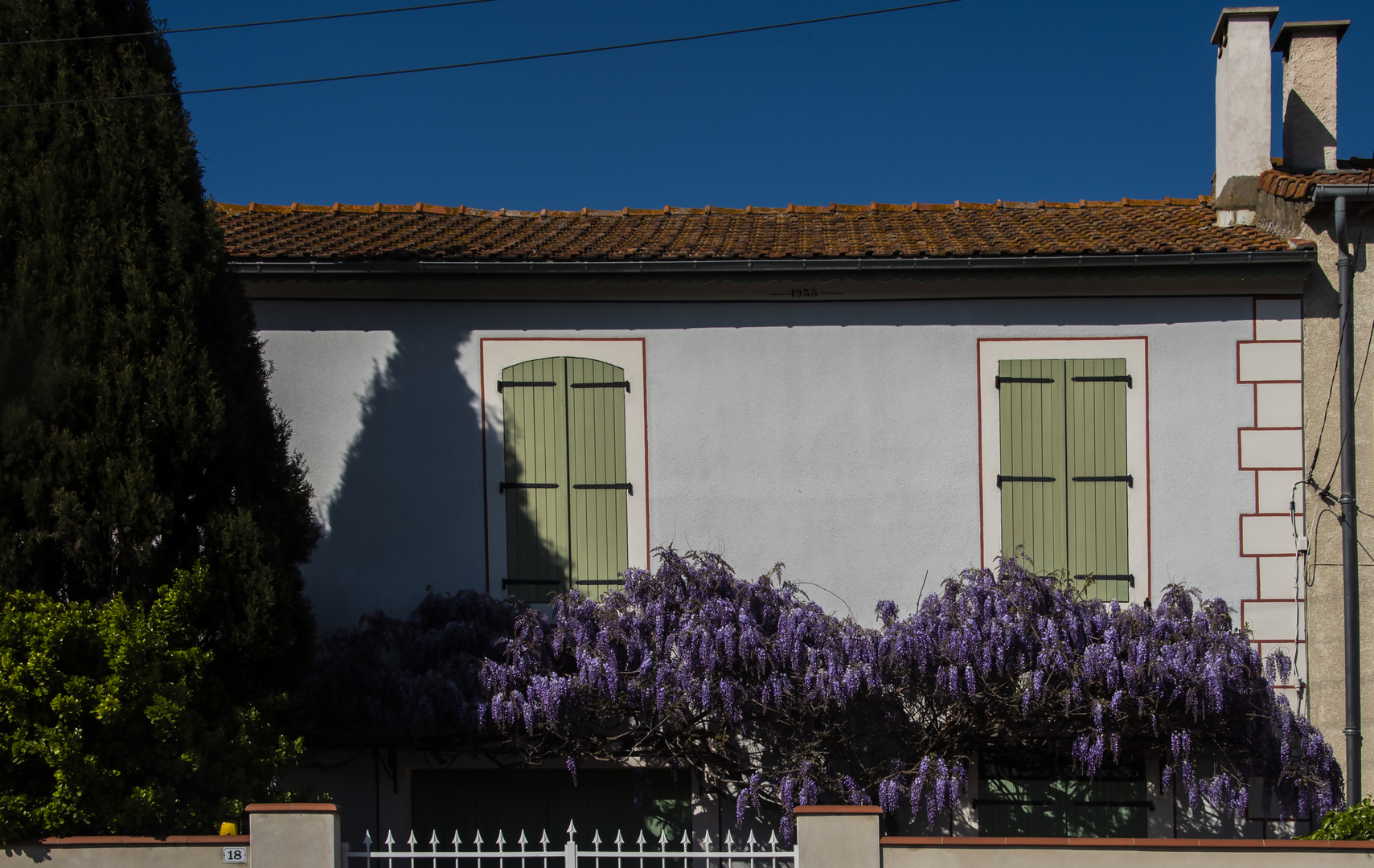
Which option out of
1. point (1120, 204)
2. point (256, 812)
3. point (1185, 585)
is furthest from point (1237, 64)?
point (256, 812)

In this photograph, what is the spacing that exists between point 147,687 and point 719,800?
389cm

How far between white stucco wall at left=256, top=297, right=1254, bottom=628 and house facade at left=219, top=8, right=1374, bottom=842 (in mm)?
19

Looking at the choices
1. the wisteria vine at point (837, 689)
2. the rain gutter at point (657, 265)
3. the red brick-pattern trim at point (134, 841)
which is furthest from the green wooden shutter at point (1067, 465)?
the red brick-pattern trim at point (134, 841)

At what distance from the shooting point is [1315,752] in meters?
7.47

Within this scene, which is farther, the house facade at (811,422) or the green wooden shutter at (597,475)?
the green wooden shutter at (597,475)

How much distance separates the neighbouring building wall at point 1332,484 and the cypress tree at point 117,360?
7.04 m

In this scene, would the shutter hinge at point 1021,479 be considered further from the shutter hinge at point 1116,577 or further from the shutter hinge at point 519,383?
the shutter hinge at point 519,383

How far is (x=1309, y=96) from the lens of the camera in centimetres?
909

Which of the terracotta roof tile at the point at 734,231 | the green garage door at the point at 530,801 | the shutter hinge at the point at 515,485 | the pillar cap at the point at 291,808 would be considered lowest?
the green garage door at the point at 530,801

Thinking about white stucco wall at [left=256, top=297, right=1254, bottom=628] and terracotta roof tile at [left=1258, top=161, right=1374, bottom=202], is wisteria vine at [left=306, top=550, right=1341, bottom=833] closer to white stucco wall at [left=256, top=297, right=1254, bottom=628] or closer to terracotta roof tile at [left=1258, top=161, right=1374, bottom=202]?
white stucco wall at [left=256, top=297, right=1254, bottom=628]

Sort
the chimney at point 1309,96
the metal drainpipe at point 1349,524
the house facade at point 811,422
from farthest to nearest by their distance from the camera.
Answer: the chimney at point 1309,96 < the house facade at point 811,422 < the metal drainpipe at point 1349,524

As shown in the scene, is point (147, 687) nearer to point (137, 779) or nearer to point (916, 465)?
point (137, 779)

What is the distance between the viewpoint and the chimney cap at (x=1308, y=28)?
8938 mm

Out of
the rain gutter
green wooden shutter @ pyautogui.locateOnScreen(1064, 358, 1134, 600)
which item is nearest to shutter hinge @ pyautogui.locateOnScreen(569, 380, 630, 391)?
the rain gutter
